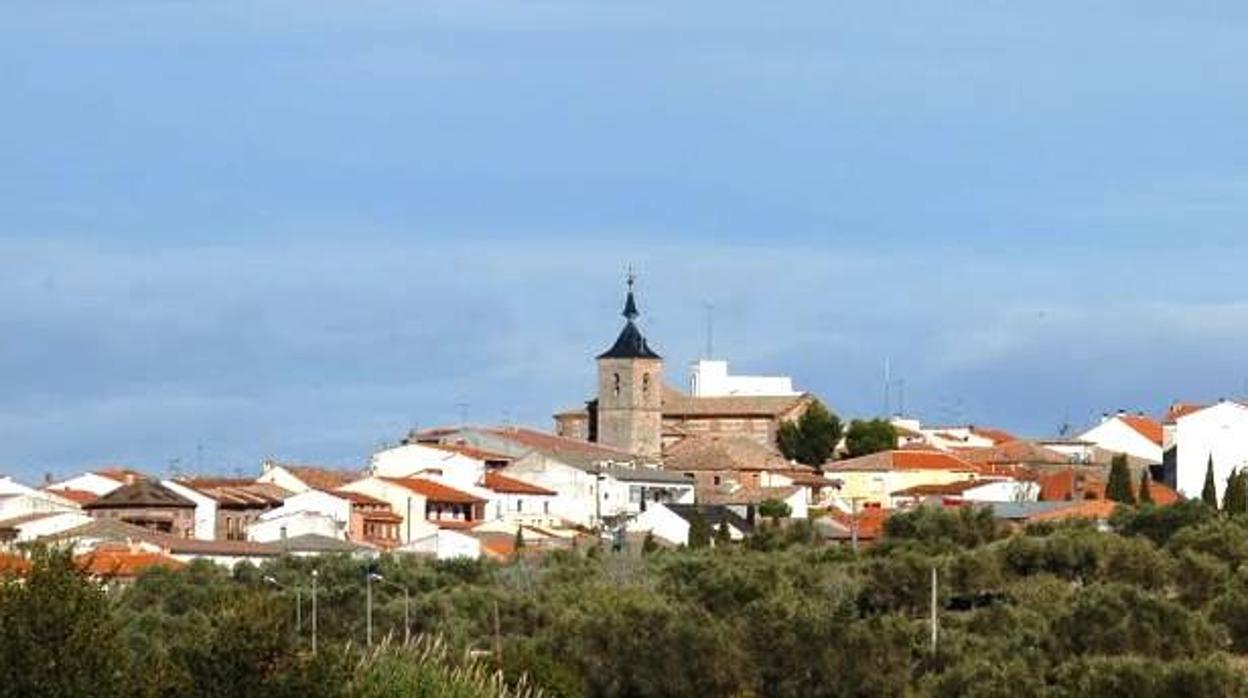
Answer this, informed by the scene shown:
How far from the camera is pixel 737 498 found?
10612 cm

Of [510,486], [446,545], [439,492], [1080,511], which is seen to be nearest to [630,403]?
[510,486]

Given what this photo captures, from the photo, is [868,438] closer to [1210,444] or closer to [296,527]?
[1210,444]

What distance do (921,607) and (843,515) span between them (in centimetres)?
3529

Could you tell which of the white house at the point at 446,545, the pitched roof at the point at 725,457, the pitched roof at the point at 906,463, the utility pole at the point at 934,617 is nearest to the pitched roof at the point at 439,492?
the white house at the point at 446,545

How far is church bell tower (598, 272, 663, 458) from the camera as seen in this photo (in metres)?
124

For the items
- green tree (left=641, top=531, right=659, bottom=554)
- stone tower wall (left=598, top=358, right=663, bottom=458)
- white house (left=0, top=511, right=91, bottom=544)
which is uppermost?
stone tower wall (left=598, top=358, right=663, bottom=458)

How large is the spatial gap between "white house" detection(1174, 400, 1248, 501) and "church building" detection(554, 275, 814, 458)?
23338mm

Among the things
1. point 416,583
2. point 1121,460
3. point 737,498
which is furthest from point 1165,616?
point 737,498

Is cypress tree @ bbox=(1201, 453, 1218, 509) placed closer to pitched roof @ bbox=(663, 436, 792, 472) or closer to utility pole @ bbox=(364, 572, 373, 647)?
pitched roof @ bbox=(663, 436, 792, 472)

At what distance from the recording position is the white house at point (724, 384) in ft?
443

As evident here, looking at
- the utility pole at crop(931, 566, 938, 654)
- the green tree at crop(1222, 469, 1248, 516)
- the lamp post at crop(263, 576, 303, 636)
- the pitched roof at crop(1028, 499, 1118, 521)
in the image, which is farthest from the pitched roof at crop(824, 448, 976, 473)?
the utility pole at crop(931, 566, 938, 654)

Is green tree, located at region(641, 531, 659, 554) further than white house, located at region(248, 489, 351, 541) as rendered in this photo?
No

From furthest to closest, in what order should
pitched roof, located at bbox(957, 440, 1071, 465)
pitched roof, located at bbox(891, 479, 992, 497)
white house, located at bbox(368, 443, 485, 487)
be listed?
pitched roof, located at bbox(957, 440, 1071, 465) → white house, located at bbox(368, 443, 485, 487) → pitched roof, located at bbox(891, 479, 992, 497)

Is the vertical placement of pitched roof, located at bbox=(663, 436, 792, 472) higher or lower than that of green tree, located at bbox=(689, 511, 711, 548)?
higher
